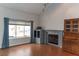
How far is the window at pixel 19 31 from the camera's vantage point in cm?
755

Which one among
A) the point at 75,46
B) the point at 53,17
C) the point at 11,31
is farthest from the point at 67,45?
the point at 11,31

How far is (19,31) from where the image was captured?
27.0ft

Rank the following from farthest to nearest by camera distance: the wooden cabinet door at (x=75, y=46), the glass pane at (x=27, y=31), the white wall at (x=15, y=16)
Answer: the glass pane at (x=27, y=31)
the white wall at (x=15, y=16)
the wooden cabinet door at (x=75, y=46)

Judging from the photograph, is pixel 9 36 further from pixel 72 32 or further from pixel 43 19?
pixel 72 32

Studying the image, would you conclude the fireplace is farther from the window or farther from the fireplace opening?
the window

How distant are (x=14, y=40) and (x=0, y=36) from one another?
4.19 ft

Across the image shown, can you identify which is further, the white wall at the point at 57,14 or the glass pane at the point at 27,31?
the glass pane at the point at 27,31

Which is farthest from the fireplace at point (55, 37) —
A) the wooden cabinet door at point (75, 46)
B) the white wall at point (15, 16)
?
the white wall at point (15, 16)

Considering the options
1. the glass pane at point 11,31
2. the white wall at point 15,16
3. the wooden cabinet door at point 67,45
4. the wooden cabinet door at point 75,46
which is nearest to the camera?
the wooden cabinet door at point 75,46

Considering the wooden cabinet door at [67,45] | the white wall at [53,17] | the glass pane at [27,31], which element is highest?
the white wall at [53,17]

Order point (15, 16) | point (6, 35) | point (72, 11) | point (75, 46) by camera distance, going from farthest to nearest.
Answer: point (15, 16) → point (6, 35) → point (72, 11) → point (75, 46)

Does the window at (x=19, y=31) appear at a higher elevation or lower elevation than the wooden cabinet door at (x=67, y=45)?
higher

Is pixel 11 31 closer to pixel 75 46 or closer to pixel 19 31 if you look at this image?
pixel 19 31

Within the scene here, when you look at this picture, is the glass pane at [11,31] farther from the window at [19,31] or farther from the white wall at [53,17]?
the white wall at [53,17]
